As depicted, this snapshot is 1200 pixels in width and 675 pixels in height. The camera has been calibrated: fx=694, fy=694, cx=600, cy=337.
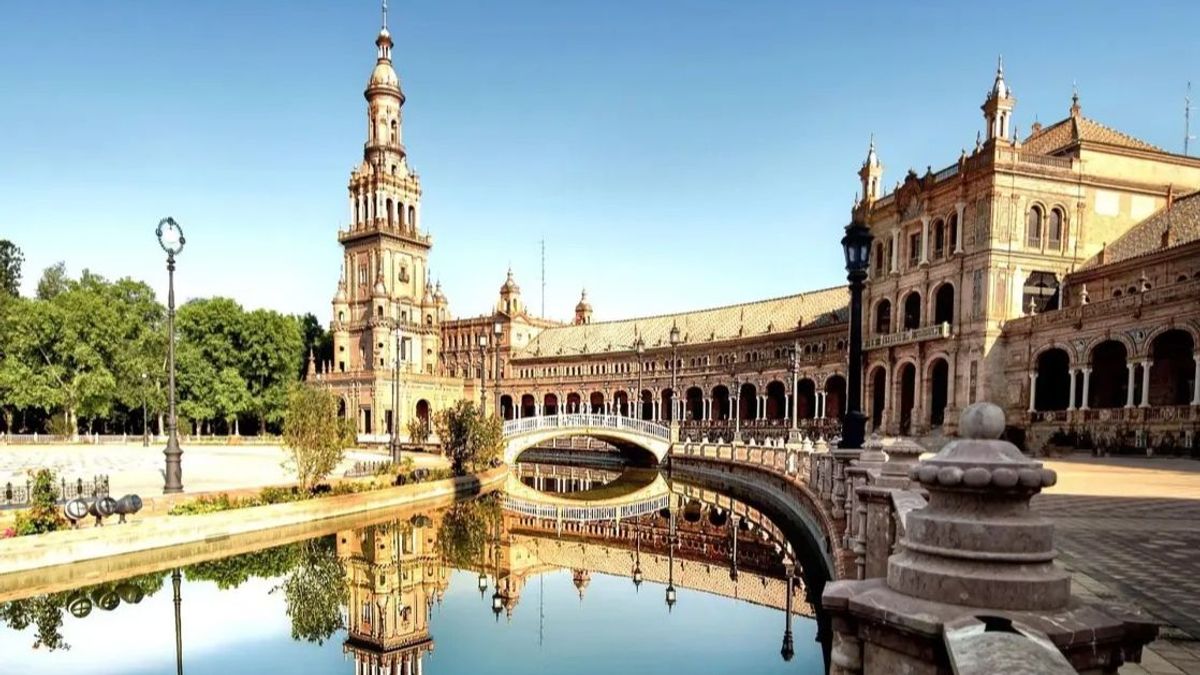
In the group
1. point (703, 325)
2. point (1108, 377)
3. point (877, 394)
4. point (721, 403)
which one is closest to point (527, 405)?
point (703, 325)

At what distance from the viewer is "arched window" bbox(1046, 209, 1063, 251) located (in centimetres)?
3538

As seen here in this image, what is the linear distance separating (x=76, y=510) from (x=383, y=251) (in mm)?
56704

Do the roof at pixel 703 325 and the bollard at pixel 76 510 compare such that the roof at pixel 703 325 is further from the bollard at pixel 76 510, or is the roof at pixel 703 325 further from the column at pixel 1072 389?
the bollard at pixel 76 510

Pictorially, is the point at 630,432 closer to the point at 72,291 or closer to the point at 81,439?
the point at 81,439

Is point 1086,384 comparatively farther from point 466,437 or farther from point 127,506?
point 127,506

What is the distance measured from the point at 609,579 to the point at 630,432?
85.2ft

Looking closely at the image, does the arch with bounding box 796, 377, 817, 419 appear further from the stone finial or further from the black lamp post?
the stone finial

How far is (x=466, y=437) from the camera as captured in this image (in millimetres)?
30359

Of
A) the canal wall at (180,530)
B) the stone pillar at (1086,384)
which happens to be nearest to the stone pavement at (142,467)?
the canal wall at (180,530)

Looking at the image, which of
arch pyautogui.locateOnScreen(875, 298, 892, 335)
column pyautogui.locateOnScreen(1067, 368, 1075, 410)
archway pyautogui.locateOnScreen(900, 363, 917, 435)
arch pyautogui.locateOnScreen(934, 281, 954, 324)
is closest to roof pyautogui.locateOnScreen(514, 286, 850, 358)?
arch pyautogui.locateOnScreen(875, 298, 892, 335)

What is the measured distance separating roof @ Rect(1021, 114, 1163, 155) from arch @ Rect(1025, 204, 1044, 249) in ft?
12.7

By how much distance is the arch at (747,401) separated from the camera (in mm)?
58009

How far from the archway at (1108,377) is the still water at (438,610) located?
1981cm

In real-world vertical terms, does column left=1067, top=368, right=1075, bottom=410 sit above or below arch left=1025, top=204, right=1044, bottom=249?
below
